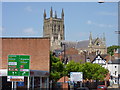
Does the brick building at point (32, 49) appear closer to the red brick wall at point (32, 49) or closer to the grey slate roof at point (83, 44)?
the red brick wall at point (32, 49)

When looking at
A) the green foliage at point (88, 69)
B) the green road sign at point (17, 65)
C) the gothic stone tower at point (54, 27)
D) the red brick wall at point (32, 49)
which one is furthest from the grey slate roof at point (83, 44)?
the green road sign at point (17, 65)

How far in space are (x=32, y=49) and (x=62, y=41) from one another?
11019cm

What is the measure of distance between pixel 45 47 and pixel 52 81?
537 centimetres

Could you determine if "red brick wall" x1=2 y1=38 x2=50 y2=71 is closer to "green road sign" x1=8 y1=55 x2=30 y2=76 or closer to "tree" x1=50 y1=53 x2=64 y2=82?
"tree" x1=50 y1=53 x2=64 y2=82

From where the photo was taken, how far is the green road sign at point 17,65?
19.6m

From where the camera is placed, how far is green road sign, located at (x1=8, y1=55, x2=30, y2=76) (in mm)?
19578

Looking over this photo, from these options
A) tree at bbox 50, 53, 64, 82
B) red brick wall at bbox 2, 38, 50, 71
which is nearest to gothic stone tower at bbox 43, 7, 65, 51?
tree at bbox 50, 53, 64, 82

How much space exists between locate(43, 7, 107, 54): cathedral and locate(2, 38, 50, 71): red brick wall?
278 ft

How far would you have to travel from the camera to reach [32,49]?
40062 millimetres

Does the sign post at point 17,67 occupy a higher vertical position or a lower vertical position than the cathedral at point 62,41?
lower

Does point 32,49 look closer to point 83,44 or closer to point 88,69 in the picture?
point 88,69

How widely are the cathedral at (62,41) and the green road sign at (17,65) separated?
104m

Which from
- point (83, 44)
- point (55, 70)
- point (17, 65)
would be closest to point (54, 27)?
point (83, 44)

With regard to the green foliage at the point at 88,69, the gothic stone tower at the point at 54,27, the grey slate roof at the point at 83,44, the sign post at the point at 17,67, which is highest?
the gothic stone tower at the point at 54,27
